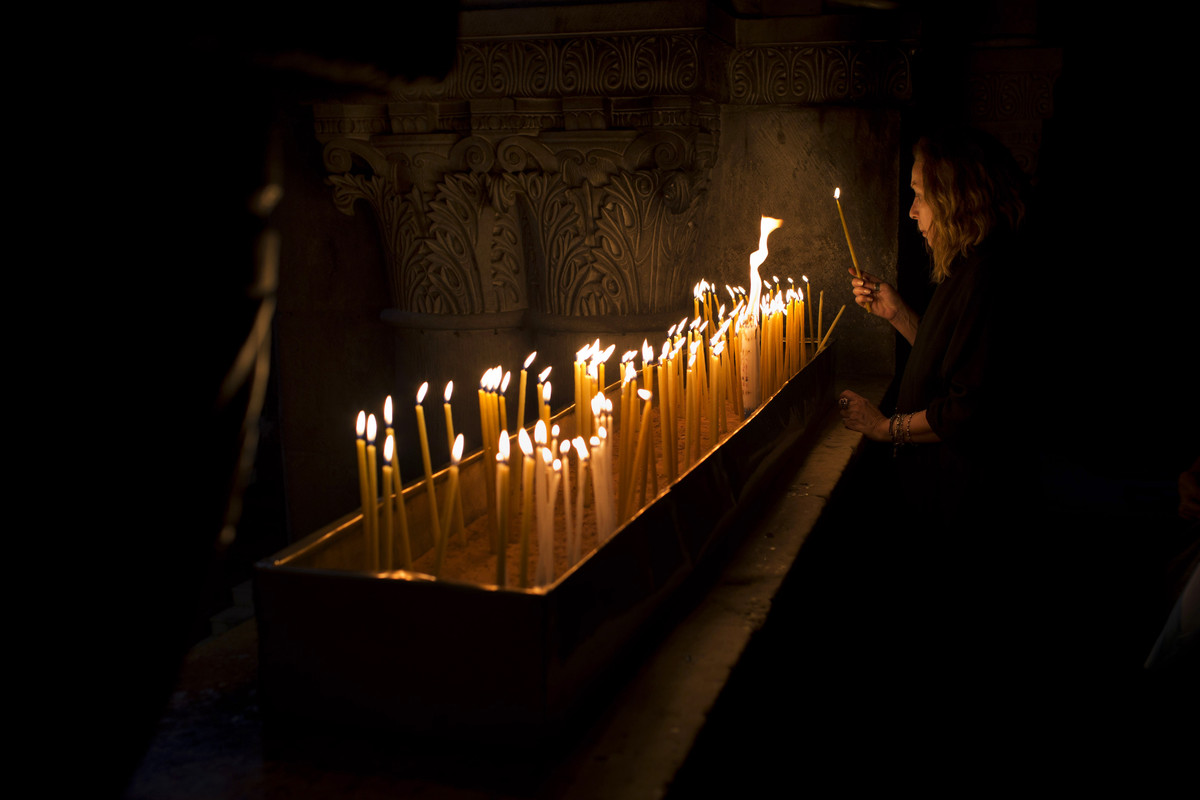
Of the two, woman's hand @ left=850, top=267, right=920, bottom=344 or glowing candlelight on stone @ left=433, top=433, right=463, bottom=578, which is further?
woman's hand @ left=850, top=267, right=920, bottom=344

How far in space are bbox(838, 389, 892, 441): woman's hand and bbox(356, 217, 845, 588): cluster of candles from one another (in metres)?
0.23

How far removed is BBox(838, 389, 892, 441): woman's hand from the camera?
10.8ft

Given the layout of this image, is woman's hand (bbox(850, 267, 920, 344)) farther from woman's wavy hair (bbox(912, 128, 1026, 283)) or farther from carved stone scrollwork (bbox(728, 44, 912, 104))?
carved stone scrollwork (bbox(728, 44, 912, 104))

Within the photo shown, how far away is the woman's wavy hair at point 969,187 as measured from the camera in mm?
2975

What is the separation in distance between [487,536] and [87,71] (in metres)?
1.49

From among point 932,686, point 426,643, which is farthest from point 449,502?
point 932,686

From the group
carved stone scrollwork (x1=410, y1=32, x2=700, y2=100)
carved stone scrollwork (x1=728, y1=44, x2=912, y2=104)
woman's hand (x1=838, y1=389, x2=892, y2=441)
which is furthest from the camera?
carved stone scrollwork (x1=728, y1=44, x2=912, y2=104)

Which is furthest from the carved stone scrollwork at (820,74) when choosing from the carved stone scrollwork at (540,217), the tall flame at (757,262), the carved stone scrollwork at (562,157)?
the tall flame at (757,262)

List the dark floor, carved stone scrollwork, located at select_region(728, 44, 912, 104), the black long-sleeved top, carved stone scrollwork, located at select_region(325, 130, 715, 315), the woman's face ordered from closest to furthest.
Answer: the dark floor
the black long-sleeved top
the woman's face
carved stone scrollwork, located at select_region(325, 130, 715, 315)
carved stone scrollwork, located at select_region(728, 44, 912, 104)

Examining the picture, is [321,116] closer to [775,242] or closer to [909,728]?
[775,242]

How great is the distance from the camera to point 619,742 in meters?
1.50

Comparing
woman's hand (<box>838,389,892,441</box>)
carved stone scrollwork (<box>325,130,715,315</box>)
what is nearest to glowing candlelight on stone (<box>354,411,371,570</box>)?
woman's hand (<box>838,389,892,441</box>)

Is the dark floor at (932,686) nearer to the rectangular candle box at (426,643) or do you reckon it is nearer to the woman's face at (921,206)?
the rectangular candle box at (426,643)

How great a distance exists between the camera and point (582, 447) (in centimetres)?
173
